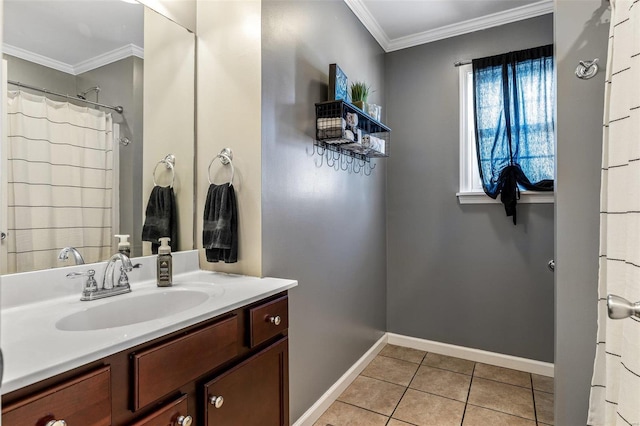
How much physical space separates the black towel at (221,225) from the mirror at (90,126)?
7.7 inches

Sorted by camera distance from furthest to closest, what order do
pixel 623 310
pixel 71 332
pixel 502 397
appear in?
pixel 502 397
pixel 71 332
pixel 623 310

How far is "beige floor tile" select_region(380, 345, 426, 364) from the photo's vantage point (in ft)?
8.96

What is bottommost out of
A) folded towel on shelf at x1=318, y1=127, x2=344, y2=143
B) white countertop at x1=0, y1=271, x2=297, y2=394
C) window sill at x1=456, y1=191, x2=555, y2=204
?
white countertop at x1=0, y1=271, x2=297, y2=394

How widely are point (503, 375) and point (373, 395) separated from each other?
986 millimetres

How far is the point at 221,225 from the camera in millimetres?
1590

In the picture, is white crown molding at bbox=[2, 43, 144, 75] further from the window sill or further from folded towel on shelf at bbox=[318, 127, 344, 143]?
the window sill

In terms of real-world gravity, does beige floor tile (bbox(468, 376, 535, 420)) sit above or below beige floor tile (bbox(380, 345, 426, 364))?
below

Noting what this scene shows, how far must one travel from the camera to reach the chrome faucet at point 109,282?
1246 mm

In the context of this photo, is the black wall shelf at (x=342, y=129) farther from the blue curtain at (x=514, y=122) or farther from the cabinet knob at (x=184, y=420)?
the cabinet knob at (x=184, y=420)

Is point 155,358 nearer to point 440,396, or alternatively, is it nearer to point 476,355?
point 440,396

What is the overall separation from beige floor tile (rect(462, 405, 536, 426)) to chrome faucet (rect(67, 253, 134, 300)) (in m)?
1.88

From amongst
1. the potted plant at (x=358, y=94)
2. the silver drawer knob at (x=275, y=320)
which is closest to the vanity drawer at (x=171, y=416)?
the silver drawer knob at (x=275, y=320)

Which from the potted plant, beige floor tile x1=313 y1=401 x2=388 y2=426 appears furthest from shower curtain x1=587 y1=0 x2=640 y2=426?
the potted plant

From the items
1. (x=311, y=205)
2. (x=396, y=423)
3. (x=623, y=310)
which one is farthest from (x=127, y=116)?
(x=396, y=423)
